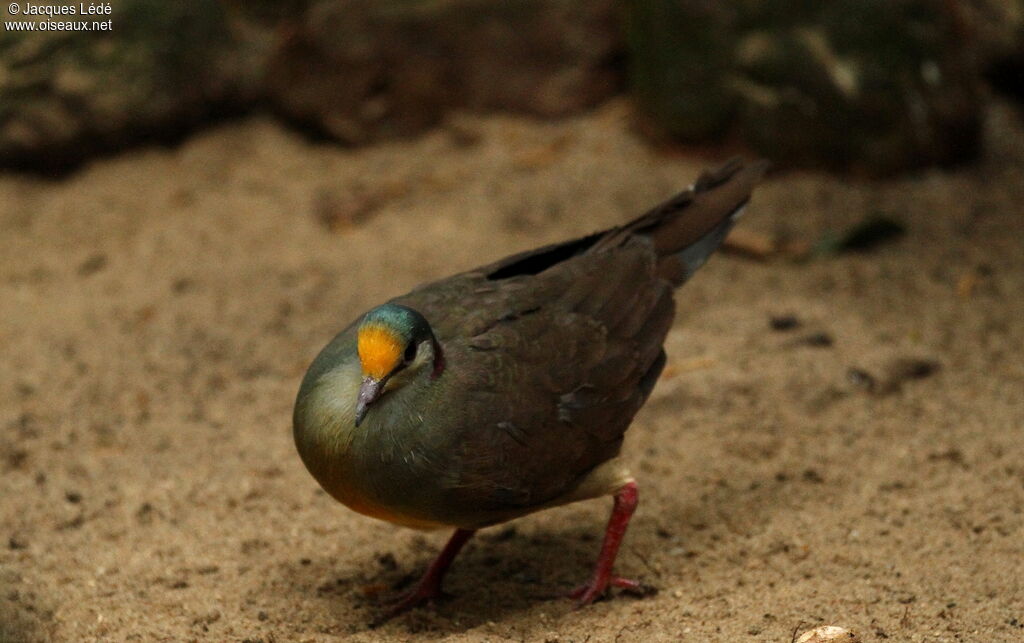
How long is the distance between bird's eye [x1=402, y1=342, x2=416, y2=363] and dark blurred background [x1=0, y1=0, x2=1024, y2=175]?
3.69m

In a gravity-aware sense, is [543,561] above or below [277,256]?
below

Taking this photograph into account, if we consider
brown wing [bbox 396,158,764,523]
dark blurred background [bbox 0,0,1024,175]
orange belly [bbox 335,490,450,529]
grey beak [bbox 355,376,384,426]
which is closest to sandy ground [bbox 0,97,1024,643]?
dark blurred background [bbox 0,0,1024,175]

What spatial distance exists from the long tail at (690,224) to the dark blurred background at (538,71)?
2115 millimetres

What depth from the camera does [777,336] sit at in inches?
216

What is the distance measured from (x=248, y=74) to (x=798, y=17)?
11.0ft

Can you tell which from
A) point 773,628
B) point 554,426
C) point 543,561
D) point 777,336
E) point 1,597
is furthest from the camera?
point 777,336

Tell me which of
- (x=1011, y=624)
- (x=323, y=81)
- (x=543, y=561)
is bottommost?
(x=543, y=561)

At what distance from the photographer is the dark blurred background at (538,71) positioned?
20.5 feet

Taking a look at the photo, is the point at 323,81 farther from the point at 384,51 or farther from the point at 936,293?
the point at 936,293

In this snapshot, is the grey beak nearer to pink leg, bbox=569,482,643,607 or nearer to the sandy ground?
the sandy ground

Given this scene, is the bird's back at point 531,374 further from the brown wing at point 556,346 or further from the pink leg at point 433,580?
the pink leg at point 433,580

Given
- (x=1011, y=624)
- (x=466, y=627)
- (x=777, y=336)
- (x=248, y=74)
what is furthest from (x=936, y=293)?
(x=248, y=74)

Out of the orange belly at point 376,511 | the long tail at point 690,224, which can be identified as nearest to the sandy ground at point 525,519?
the orange belly at point 376,511

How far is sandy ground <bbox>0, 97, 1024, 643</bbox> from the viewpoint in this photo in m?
3.77
